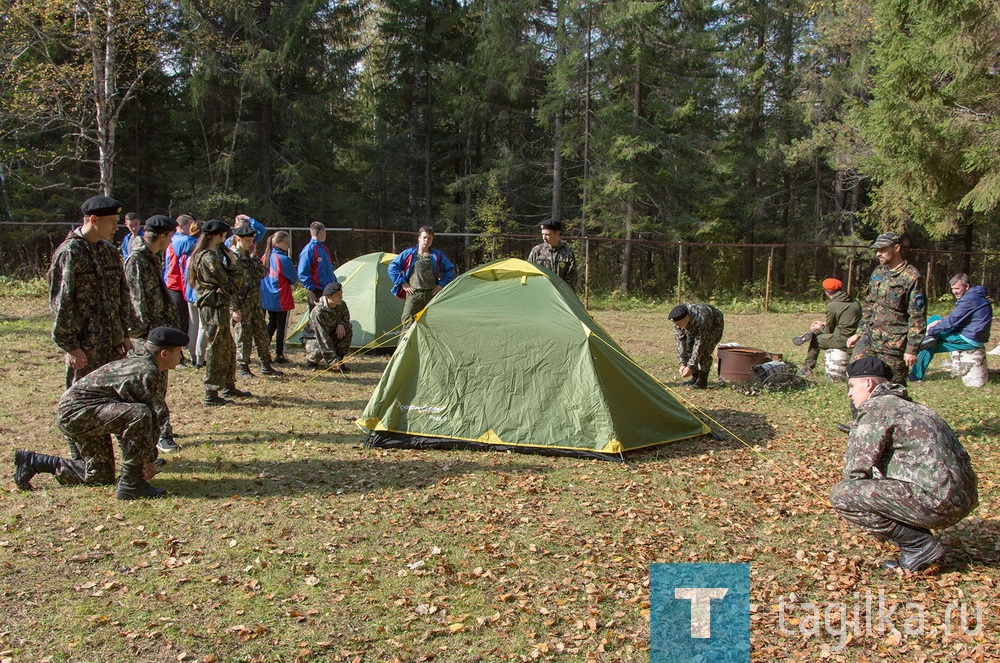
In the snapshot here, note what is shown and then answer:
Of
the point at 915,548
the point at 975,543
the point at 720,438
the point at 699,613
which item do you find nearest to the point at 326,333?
the point at 720,438

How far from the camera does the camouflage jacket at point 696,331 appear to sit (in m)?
8.09

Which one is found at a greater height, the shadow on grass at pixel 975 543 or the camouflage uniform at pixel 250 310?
the camouflage uniform at pixel 250 310

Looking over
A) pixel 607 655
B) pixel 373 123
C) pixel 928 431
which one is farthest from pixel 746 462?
pixel 373 123

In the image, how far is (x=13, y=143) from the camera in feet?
70.8

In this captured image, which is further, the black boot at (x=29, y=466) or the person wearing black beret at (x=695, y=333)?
the person wearing black beret at (x=695, y=333)

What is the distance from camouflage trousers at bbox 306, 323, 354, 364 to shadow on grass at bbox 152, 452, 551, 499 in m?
3.59

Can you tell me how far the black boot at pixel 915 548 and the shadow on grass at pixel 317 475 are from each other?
259cm

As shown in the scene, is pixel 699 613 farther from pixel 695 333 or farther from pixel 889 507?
pixel 695 333

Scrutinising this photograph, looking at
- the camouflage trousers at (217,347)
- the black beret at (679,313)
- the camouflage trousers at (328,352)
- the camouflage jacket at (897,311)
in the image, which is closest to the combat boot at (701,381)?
the black beret at (679,313)

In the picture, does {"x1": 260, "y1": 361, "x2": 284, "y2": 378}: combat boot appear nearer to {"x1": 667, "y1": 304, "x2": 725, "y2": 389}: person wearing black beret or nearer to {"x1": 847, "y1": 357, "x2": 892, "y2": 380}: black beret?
{"x1": 667, "y1": 304, "x2": 725, "y2": 389}: person wearing black beret

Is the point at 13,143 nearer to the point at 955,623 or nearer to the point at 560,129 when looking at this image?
the point at 560,129

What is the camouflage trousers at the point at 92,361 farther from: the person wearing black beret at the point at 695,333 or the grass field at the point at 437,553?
the person wearing black beret at the point at 695,333

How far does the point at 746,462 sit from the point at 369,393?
167 inches

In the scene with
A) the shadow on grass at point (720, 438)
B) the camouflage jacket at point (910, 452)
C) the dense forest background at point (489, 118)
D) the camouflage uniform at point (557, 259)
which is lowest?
the shadow on grass at point (720, 438)
